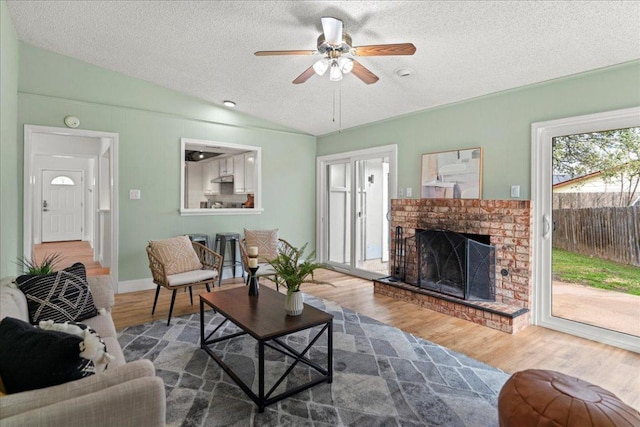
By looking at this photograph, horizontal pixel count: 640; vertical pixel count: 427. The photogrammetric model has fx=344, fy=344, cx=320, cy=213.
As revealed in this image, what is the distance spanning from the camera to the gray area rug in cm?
197

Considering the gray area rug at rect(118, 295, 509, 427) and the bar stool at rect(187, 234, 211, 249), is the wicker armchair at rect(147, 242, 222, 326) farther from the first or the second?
the bar stool at rect(187, 234, 211, 249)

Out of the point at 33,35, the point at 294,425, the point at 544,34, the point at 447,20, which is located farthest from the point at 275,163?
the point at 294,425

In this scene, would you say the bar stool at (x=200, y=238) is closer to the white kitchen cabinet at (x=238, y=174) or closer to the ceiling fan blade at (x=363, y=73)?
the white kitchen cabinet at (x=238, y=174)

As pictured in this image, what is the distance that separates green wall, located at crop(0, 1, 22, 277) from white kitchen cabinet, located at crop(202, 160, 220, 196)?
150 inches

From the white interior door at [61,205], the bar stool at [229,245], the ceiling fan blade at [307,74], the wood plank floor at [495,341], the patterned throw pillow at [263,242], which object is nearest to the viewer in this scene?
the wood plank floor at [495,341]

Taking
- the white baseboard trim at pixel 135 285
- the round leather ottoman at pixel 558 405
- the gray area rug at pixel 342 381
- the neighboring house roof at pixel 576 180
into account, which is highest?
the neighboring house roof at pixel 576 180

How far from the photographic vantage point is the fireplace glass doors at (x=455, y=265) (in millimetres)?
3666

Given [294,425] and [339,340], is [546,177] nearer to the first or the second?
[339,340]

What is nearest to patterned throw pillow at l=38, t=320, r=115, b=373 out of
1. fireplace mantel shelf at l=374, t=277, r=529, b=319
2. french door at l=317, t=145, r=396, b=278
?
fireplace mantel shelf at l=374, t=277, r=529, b=319

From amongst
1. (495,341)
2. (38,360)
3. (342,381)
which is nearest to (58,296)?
(38,360)

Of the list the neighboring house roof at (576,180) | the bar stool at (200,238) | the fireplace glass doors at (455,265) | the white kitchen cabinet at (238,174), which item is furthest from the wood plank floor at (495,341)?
the white kitchen cabinet at (238,174)

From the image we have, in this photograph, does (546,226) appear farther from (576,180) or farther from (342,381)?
(342,381)

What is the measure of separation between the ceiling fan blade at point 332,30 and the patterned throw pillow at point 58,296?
243 cm

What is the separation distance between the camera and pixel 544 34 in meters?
2.64
